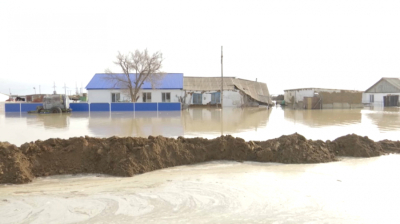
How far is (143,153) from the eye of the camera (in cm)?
659

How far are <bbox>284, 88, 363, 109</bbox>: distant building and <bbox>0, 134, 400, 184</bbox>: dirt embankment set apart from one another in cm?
2371

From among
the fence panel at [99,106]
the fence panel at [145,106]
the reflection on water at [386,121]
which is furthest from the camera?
the fence panel at [145,106]

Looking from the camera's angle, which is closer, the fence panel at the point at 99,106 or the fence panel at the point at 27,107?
the fence panel at the point at 27,107

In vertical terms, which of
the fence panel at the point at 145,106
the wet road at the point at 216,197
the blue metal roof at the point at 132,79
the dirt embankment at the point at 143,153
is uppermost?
the blue metal roof at the point at 132,79

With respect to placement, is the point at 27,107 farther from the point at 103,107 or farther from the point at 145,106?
the point at 145,106

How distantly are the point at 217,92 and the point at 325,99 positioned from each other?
506 inches

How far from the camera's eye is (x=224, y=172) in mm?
6402

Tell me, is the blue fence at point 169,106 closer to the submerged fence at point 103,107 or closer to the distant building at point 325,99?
the submerged fence at point 103,107

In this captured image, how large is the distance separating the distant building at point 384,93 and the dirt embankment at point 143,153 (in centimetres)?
3864

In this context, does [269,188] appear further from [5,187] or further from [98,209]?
[5,187]

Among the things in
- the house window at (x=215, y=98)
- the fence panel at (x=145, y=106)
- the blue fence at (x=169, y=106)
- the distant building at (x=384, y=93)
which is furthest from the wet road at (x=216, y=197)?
the distant building at (x=384, y=93)

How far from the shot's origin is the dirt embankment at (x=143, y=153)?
20.0 feet

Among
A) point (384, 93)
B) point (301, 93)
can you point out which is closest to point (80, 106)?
point (301, 93)

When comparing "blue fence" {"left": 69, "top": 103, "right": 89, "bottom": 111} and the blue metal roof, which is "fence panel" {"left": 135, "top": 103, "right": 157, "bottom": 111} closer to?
"blue fence" {"left": 69, "top": 103, "right": 89, "bottom": 111}
